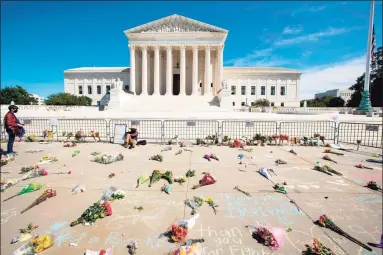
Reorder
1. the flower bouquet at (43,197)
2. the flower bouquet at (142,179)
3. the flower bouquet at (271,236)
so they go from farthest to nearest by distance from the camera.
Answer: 1. the flower bouquet at (142,179)
2. the flower bouquet at (43,197)
3. the flower bouquet at (271,236)

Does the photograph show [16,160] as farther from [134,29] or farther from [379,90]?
[379,90]

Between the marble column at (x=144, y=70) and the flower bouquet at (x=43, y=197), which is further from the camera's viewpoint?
the marble column at (x=144, y=70)

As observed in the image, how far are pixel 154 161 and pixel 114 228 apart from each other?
3.72m

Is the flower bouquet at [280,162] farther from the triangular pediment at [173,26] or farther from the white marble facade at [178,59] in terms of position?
the triangular pediment at [173,26]

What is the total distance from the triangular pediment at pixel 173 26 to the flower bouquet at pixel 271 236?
44454 mm

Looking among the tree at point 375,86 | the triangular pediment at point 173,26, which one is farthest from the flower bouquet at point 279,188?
the tree at point 375,86

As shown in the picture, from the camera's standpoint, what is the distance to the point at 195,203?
3920 mm

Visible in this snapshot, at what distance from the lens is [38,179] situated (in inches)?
207

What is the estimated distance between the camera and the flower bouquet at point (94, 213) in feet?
11.0

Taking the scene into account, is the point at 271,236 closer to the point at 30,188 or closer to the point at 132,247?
the point at 132,247

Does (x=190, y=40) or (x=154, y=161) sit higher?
(x=190, y=40)

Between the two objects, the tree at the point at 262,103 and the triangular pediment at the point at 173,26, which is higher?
the triangular pediment at the point at 173,26

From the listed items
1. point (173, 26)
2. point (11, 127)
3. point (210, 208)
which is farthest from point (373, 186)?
point (173, 26)

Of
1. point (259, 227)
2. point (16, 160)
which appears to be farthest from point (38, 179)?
point (259, 227)
